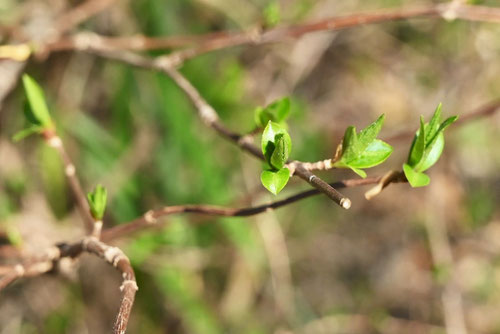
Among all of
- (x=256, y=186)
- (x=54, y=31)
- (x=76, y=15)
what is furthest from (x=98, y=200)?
(x=256, y=186)

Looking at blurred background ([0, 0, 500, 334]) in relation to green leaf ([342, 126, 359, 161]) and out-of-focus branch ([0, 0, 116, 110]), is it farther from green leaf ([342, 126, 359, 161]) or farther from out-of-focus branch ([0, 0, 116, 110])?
green leaf ([342, 126, 359, 161])

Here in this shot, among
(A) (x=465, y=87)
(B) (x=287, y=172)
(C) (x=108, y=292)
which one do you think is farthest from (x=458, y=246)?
(B) (x=287, y=172)

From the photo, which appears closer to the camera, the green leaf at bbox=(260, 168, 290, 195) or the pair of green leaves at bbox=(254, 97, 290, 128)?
the green leaf at bbox=(260, 168, 290, 195)

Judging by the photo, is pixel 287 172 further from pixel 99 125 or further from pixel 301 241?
pixel 301 241

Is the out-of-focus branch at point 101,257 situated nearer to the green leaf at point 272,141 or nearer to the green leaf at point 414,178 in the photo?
the green leaf at point 272,141

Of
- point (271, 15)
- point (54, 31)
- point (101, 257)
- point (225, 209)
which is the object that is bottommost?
point (101, 257)

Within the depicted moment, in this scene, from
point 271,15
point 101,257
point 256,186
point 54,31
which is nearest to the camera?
point 101,257

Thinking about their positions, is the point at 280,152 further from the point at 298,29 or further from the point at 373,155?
the point at 298,29

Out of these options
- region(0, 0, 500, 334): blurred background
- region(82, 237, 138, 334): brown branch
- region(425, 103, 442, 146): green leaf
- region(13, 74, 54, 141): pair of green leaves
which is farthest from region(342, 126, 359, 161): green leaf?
region(0, 0, 500, 334): blurred background
